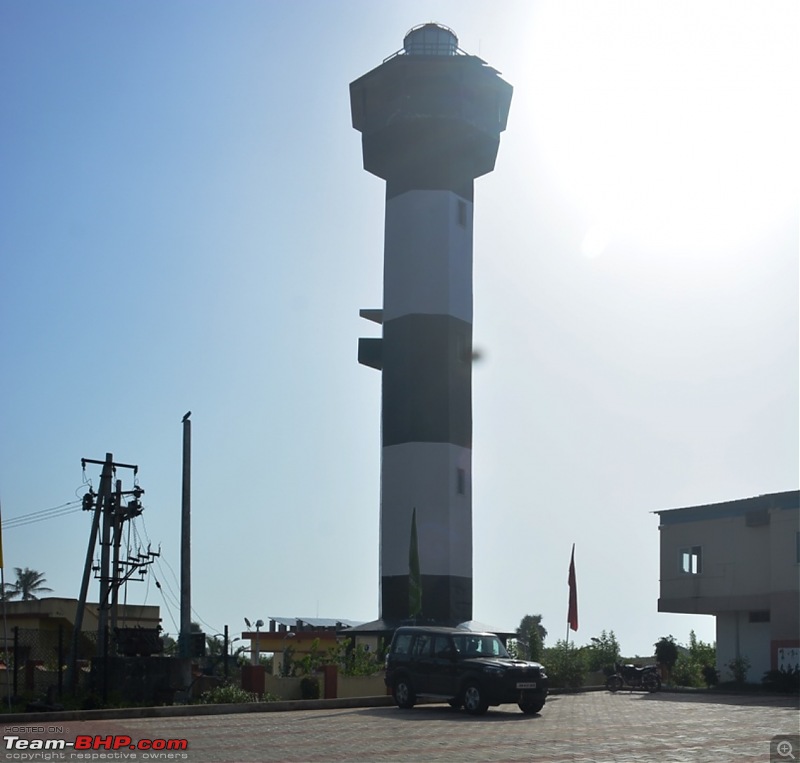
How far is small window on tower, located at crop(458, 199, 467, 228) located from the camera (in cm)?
4575

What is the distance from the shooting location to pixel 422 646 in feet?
76.2

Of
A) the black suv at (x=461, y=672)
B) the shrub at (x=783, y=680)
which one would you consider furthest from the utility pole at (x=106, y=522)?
the shrub at (x=783, y=680)

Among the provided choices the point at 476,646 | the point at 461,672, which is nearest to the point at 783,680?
the point at 476,646

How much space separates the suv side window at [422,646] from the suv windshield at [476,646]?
627mm

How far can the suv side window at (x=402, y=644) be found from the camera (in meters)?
23.7

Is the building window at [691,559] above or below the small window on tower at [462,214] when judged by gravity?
below

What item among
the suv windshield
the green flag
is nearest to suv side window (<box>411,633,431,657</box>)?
the suv windshield

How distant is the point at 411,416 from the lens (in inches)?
1678

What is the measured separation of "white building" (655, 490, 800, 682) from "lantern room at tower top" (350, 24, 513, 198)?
16.3 metres

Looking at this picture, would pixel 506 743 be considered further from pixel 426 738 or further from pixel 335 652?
pixel 335 652

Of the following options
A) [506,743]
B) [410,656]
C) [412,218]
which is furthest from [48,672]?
[412,218]

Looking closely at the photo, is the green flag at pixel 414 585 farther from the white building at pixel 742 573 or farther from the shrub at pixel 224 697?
the shrub at pixel 224 697

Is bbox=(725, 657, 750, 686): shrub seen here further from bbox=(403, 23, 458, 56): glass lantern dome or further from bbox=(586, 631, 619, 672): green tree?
bbox=(403, 23, 458, 56): glass lantern dome

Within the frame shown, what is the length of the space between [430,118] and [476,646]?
2819 centimetres
